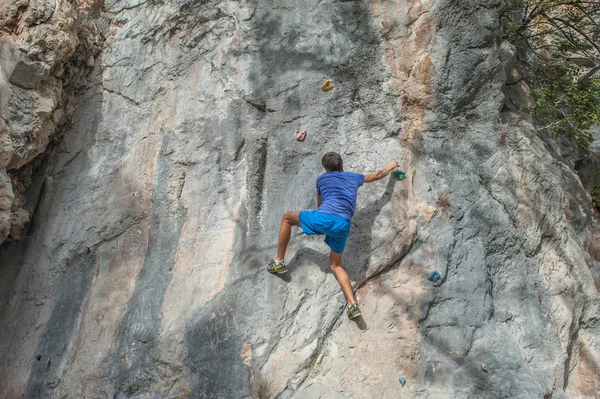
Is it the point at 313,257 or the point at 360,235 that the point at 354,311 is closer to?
the point at 313,257

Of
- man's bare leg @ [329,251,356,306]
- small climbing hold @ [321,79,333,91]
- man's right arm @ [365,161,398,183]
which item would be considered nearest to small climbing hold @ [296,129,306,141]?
small climbing hold @ [321,79,333,91]

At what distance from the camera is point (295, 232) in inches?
164

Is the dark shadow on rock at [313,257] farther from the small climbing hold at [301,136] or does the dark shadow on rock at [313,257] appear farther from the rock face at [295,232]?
the small climbing hold at [301,136]

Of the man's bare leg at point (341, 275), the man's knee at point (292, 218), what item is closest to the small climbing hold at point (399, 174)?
the man's bare leg at point (341, 275)

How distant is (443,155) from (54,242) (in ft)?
12.6

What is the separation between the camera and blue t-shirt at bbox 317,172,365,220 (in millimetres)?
3744

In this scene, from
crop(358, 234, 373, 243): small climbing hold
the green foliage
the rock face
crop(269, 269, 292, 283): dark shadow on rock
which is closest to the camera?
the rock face

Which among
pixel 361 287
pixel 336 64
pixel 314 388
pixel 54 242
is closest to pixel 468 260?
pixel 361 287

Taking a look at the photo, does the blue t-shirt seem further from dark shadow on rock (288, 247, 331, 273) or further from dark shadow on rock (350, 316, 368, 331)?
dark shadow on rock (350, 316, 368, 331)

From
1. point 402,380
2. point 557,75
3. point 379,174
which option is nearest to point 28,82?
point 379,174

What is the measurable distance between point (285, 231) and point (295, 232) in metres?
0.31

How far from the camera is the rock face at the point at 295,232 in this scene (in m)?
3.78

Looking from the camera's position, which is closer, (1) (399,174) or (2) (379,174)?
(2) (379,174)

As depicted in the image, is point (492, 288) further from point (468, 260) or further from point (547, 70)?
point (547, 70)
